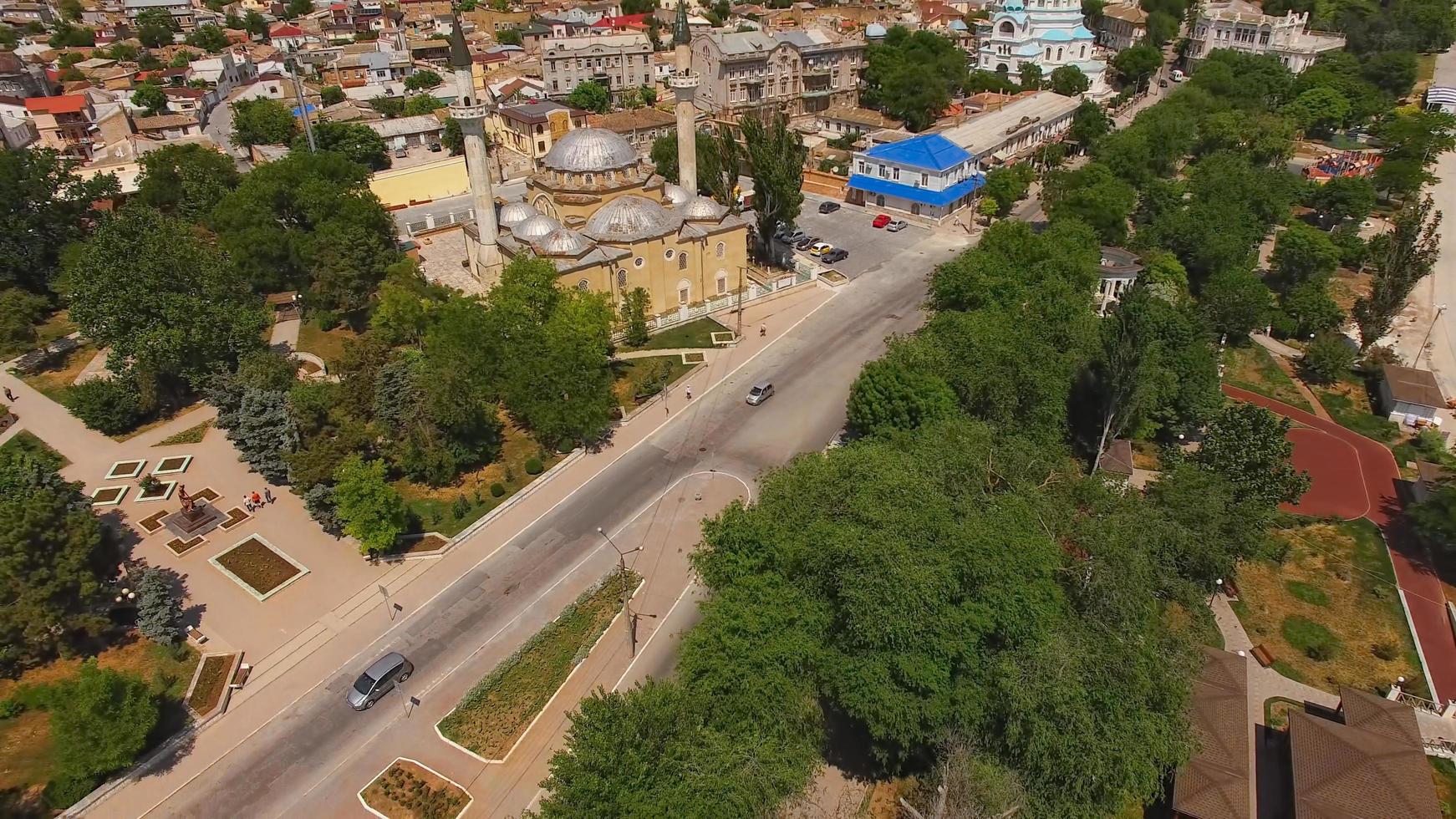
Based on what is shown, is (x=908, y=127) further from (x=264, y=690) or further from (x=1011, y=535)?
(x=264, y=690)

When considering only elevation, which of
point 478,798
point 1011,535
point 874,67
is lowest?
point 478,798

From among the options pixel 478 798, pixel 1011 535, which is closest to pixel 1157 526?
pixel 1011 535

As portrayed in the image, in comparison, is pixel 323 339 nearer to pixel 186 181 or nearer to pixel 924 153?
pixel 186 181

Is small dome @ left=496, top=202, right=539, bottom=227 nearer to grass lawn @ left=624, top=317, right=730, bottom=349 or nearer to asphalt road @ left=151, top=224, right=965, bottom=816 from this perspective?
grass lawn @ left=624, top=317, right=730, bottom=349

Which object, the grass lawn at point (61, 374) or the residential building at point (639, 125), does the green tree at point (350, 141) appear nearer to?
the residential building at point (639, 125)

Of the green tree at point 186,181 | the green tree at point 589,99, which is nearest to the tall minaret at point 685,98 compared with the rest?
the green tree at point 186,181

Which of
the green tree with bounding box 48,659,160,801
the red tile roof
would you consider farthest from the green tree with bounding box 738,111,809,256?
the red tile roof
